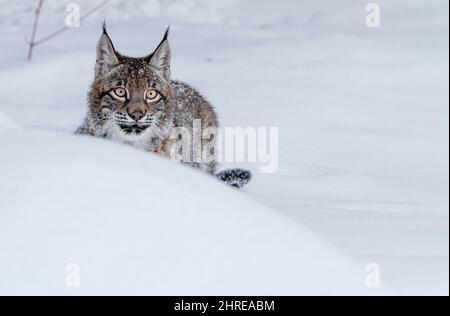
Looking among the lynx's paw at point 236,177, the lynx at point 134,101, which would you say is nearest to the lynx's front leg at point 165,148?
the lynx at point 134,101

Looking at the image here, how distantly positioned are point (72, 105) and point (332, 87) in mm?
1959

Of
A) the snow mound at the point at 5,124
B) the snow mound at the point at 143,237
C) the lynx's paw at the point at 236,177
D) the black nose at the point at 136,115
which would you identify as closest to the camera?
the snow mound at the point at 143,237

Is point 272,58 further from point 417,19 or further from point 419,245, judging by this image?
point 419,245

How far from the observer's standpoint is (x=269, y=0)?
12.6 meters

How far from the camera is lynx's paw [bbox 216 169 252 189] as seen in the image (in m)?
5.56

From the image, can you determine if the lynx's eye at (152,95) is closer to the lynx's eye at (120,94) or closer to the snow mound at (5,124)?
the lynx's eye at (120,94)

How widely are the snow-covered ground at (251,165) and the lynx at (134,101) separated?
43 centimetres

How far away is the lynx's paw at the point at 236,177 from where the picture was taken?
5.56 metres

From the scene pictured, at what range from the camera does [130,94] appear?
5.02m

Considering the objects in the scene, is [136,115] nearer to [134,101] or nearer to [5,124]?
[134,101]

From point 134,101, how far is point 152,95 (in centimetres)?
9

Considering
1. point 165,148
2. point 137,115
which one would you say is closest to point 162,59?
point 137,115
